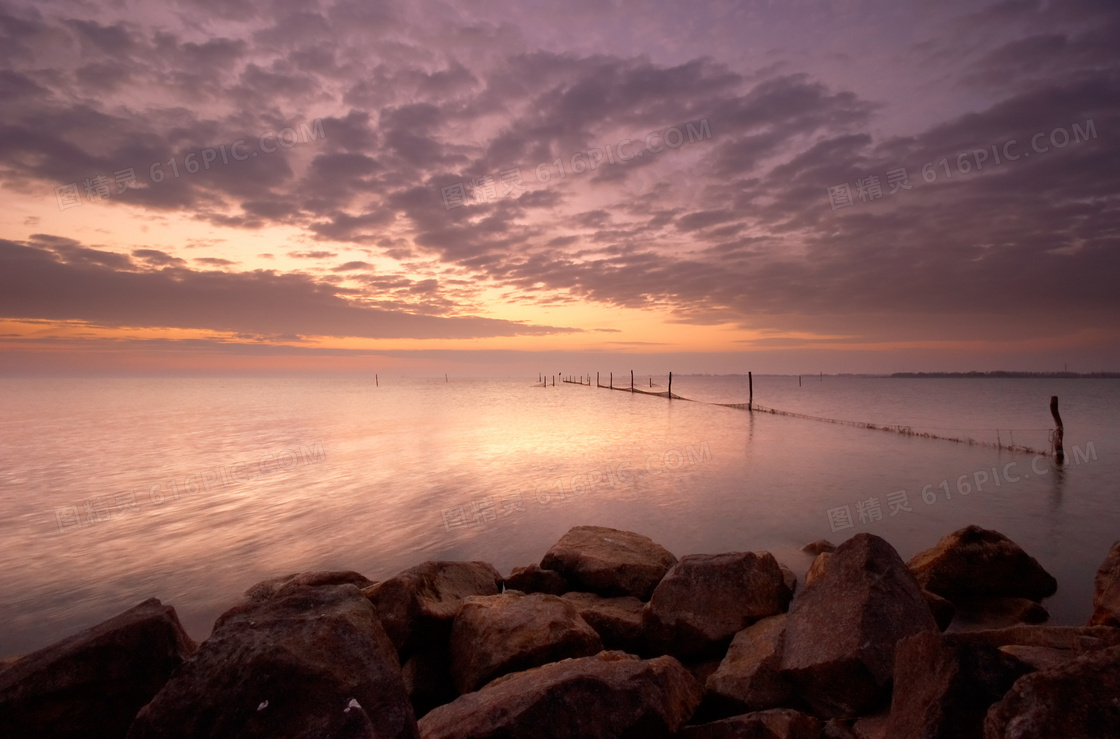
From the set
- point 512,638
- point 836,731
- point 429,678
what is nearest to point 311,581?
point 429,678

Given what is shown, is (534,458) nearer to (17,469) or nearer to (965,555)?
(965,555)

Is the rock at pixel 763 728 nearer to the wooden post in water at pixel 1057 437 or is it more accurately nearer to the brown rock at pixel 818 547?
the brown rock at pixel 818 547

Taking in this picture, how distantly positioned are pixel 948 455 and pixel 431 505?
2172 cm

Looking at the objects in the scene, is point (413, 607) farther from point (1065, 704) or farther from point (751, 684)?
point (1065, 704)

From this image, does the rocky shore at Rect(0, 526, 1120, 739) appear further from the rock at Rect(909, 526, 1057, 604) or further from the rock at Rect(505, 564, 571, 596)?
the rock at Rect(505, 564, 571, 596)

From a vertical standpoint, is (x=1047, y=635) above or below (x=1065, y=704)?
below

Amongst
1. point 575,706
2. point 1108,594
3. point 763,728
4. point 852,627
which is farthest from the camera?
point 1108,594

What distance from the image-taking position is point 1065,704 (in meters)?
2.73

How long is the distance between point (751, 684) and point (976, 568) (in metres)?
5.22

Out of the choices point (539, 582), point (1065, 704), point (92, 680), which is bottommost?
point (539, 582)

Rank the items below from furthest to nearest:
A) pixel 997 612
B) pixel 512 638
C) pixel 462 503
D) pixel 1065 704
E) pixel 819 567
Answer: pixel 462 503, pixel 997 612, pixel 819 567, pixel 512 638, pixel 1065 704

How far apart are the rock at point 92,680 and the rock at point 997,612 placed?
9260mm

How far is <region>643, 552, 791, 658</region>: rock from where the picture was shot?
6.31 m

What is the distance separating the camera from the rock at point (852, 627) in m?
4.66
